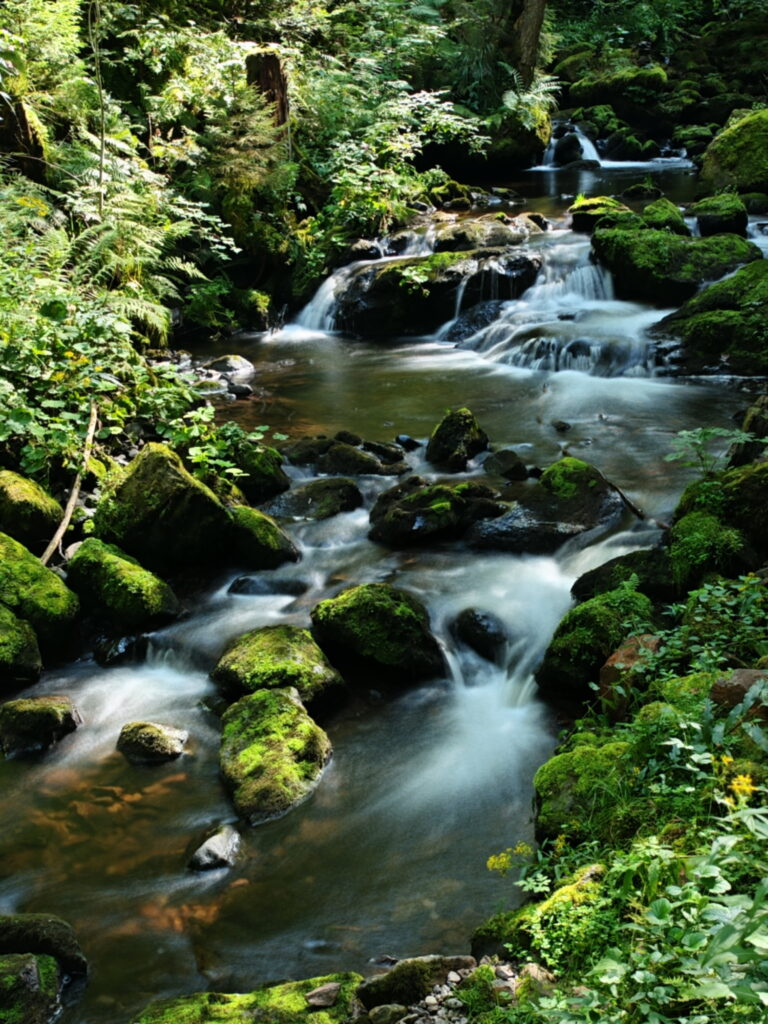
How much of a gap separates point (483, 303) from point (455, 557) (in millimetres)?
7539

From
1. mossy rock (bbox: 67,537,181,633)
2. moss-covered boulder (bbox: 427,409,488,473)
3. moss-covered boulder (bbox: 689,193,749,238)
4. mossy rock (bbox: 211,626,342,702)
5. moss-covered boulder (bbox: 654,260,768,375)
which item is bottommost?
mossy rock (bbox: 211,626,342,702)

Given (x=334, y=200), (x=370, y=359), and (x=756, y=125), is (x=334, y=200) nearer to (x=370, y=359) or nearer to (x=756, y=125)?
(x=370, y=359)

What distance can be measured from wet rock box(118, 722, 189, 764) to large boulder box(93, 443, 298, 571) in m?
1.94

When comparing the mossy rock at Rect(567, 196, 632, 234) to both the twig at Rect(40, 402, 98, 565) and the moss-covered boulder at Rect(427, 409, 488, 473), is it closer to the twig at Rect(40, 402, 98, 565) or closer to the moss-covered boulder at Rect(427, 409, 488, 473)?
the moss-covered boulder at Rect(427, 409, 488, 473)

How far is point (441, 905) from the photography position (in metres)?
3.75

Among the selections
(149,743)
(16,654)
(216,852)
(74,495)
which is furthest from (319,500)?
(216,852)

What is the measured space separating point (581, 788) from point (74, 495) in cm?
500

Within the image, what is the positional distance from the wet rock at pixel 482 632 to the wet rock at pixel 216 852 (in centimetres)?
221

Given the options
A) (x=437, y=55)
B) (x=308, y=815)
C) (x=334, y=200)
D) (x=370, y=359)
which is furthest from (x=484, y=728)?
(x=437, y=55)

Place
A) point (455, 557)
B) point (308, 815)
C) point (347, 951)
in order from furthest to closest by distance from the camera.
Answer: point (455, 557) < point (308, 815) < point (347, 951)

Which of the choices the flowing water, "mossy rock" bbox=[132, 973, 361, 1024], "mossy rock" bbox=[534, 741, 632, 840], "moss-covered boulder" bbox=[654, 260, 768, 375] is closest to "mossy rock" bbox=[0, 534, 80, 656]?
the flowing water

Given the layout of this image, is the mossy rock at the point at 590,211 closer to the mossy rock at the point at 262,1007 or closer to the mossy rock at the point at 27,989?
the mossy rock at the point at 262,1007

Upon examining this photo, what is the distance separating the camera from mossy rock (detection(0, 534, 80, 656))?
5805 millimetres

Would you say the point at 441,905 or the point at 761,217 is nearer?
the point at 441,905
